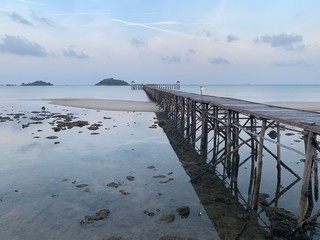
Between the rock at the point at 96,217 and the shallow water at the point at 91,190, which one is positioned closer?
the shallow water at the point at 91,190

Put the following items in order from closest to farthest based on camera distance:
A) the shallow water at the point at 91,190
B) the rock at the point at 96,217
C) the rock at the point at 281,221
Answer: the rock at the point at 281,221 → the shallow water at the point at 91,190 → the rock at the point at 96,217

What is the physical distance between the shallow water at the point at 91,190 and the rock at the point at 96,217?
0.57 feet

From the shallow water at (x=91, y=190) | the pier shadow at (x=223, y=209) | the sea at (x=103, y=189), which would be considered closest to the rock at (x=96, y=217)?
the sea at (x=103, y=189)

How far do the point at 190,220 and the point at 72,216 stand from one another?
3.95 metres

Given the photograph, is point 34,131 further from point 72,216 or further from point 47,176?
point 72,216

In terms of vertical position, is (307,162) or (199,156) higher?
(307,162)

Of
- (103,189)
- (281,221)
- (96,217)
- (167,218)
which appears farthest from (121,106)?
(281,221)

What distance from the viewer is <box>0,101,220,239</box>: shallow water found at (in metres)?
8.98

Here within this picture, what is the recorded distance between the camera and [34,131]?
2650cm

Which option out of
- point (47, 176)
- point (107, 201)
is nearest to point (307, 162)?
point (107, 201)

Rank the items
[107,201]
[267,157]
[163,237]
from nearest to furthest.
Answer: [163,237] → [107,201] → [267,157]

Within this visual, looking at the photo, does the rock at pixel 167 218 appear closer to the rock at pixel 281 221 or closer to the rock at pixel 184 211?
the rock at pixel 184 211

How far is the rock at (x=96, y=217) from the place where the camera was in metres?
9.44

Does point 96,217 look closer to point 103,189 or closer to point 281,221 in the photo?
point 103,189
